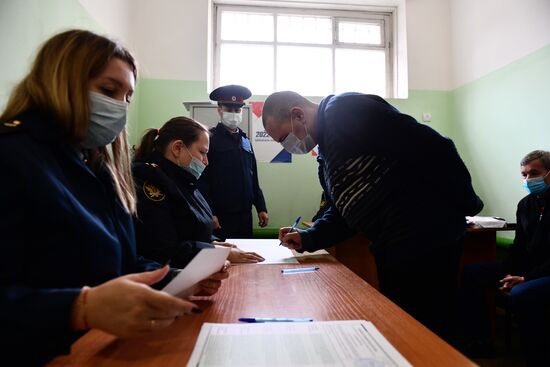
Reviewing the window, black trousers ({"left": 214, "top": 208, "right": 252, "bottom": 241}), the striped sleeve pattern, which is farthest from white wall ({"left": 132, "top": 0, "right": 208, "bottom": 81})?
the striped sleeve pattern

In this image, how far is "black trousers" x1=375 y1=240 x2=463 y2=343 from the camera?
1159 millimetres

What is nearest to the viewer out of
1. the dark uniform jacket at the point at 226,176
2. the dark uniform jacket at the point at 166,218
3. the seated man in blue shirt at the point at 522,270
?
the dark uniform jacket at the point at 166,218

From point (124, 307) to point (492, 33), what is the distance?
3812 mm

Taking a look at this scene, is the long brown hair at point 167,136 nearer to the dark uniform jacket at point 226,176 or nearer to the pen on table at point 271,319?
the pen on table at point 271,319

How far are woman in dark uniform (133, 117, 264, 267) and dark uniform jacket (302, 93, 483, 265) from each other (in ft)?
1.53

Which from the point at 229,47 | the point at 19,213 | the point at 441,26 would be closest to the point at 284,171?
the point at 229,47

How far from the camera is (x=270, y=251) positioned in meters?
1.49

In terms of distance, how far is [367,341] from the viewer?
57cm

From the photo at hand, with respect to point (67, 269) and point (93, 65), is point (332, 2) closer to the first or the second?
point (93, 65)

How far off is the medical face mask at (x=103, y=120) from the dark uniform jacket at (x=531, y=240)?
2237mm

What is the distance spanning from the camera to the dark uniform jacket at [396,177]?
3.66 ft

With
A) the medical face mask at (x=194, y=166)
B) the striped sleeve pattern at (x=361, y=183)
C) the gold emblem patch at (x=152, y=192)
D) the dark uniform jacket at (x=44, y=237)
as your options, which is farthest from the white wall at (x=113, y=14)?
the dark uniform jacket at (x=44, y=237)

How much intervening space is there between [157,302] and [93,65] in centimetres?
53

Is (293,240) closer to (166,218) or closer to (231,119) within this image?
(166,218)
